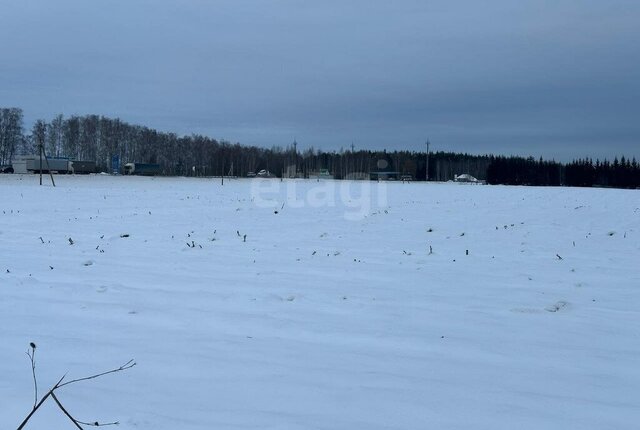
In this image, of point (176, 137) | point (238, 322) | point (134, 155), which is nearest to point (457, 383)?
point (238, 322)

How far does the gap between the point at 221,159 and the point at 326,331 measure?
95392mm

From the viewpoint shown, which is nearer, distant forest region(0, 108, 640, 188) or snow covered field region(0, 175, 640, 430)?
snow covered field region(0, 175, 640, 430)

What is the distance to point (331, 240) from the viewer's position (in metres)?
11.3

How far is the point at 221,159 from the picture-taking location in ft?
321

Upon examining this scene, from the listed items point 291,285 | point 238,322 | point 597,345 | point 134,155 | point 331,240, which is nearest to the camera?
point 597,345

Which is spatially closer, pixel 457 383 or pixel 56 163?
pixel 457 383

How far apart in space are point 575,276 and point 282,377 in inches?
220

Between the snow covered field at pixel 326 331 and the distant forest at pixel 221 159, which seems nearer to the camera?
the snow covered field at pixel 326 331

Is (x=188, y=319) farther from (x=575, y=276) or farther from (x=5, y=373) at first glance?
(x=575, y=276)

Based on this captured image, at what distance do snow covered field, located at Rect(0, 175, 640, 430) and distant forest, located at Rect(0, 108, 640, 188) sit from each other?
6953 centimetres

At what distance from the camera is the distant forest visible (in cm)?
8831

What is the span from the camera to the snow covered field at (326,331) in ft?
11.6

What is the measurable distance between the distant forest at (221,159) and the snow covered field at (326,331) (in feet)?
228

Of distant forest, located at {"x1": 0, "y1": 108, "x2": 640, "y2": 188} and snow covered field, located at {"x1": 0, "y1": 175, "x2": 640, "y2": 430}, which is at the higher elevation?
distant forest, located at {"x1": 0, "y1": 108, "x2": 640, "y2": 188}
